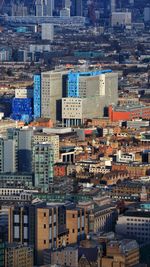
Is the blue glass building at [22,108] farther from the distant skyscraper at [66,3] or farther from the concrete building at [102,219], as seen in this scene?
the distant skyscraper at [66,3]

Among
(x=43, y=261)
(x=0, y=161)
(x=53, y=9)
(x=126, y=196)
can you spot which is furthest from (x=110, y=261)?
(x=53, y=9)

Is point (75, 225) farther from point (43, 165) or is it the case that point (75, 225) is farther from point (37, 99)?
point (37, 99)

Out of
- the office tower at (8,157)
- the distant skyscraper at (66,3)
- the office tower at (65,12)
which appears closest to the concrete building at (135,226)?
the office tower at (8,157)

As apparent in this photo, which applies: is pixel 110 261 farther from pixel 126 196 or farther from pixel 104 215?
pixel 126 196

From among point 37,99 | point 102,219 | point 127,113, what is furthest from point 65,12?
point 102,219

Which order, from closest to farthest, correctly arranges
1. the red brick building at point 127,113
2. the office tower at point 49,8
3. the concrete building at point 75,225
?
the concrete building at point 75,225
the red brick building at point 127,113
the office tower at point 49,8

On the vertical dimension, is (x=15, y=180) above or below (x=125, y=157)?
above
